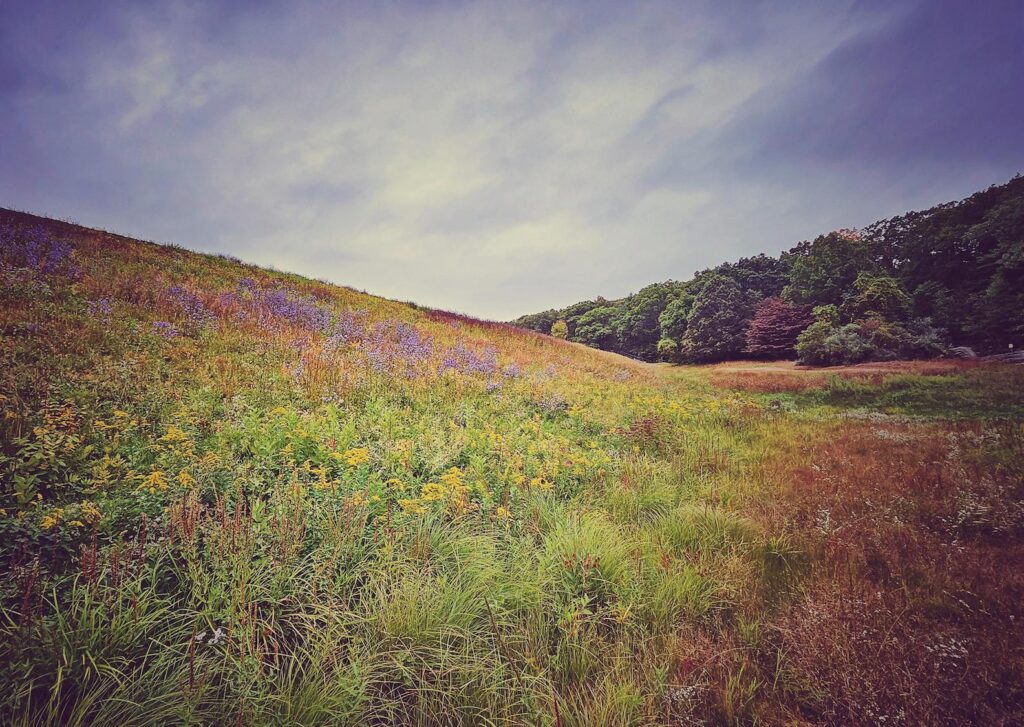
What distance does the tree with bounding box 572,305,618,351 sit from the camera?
6419 centimetres

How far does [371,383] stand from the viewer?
20.7ft

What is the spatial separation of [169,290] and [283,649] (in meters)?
10.7

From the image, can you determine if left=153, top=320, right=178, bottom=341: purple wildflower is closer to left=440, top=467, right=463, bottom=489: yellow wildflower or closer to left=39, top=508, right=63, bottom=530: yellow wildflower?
left=39, top=508, right=63, bottom=530: yellow wildflower

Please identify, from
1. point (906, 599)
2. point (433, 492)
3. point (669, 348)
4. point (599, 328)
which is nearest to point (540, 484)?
point (433, 492)

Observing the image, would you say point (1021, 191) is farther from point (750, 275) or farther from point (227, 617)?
point (227, 617)

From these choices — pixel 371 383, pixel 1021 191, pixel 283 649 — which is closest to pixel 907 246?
pixel 1021 191

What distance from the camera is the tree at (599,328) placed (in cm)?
6419

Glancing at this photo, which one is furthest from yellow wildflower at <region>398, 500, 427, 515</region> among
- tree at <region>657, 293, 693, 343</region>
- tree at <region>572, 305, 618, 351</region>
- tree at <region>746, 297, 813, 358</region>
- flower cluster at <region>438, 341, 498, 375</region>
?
tree at <region>572, 305, 618, 351</region>

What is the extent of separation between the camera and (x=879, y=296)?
1035 inches

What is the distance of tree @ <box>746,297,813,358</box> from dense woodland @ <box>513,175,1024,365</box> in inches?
3.8

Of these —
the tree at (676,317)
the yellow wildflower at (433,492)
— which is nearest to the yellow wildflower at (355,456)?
the yellow wildflower at (433,492)

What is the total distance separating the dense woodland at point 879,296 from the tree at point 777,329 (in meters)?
0.10

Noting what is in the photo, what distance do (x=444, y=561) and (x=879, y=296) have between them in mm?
36812

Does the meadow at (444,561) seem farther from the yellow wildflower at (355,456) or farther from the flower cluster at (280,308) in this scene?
the flower cluster at (280,308)
